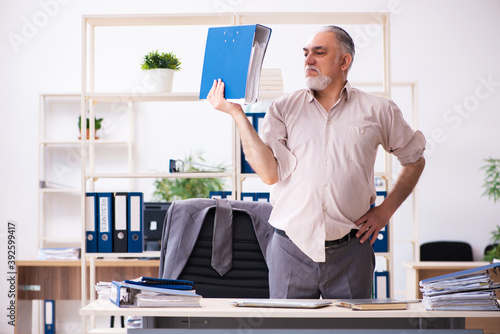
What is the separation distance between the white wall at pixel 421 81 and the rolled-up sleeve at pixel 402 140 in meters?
3.55

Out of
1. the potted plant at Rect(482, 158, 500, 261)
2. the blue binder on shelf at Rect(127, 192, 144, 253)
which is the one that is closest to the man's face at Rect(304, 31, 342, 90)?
the blue binder on shelf at Rect(127, 192, 144, 253)

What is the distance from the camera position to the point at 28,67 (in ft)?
18.7

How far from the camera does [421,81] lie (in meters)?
5.64

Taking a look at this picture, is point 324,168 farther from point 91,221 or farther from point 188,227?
point 91,221

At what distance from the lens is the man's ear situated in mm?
2125

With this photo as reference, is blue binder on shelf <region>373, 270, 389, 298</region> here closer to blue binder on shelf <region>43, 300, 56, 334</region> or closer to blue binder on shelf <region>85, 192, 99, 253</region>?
blue binder on shelf <region>85, 192, 99, 253</region>

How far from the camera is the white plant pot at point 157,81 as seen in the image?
11.0 feet

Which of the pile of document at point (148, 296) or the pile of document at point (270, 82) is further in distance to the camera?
the pile of document at point (270, 82)

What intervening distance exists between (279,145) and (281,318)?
64 centimetres

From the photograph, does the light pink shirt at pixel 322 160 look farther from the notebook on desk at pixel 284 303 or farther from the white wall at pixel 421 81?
the white wall at pixel 421 81

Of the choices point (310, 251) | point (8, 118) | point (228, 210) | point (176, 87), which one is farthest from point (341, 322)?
point (8, 118)

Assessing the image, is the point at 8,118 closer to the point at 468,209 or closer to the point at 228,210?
the point at 228,210

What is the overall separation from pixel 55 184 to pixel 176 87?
4.78 feet

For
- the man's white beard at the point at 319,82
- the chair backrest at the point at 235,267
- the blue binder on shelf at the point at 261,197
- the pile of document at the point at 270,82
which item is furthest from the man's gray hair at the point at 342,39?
the blue binder on shelf at the point at 261,197
